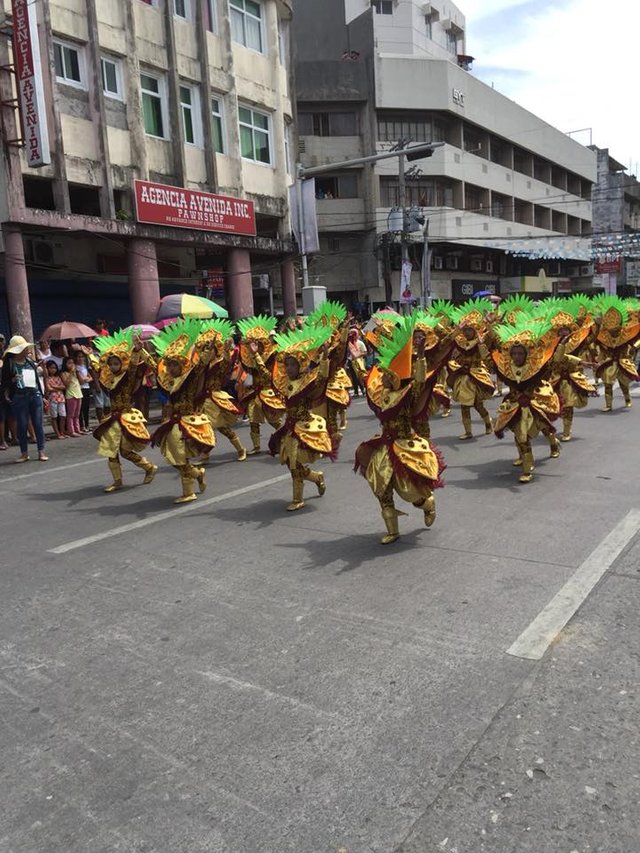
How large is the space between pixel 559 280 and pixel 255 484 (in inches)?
1817

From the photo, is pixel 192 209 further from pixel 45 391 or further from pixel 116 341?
pixel 116 341

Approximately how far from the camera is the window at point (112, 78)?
17.8m

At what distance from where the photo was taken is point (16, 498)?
767cm

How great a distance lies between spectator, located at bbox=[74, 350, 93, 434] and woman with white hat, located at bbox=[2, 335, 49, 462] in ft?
7.97

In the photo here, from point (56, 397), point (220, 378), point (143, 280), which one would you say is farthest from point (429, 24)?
point (220, 378)

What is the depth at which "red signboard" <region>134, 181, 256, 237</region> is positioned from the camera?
18.3m

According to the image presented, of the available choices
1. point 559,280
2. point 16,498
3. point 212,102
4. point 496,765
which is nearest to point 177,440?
point 16,498

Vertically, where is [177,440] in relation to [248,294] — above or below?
below

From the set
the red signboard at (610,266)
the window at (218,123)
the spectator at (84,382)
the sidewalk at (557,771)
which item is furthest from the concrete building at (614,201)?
the sidewalk at (557,771)

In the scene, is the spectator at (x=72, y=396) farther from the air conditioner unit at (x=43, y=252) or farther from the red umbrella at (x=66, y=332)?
the air conditioner unit at (x=43, y=252)

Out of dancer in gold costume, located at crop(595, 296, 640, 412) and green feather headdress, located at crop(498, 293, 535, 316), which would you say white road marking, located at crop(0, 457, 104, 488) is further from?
dancer in gold costume, located at crop(595, 296, 640, 412)

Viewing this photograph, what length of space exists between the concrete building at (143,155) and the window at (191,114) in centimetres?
4

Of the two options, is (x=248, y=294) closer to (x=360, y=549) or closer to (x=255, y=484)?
(x=255, y=484)

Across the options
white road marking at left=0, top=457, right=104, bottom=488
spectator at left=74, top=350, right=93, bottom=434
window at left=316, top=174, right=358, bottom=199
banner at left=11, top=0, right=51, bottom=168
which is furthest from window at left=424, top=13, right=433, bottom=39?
white road marking at left=0, top=457, right=104, bottom=488
